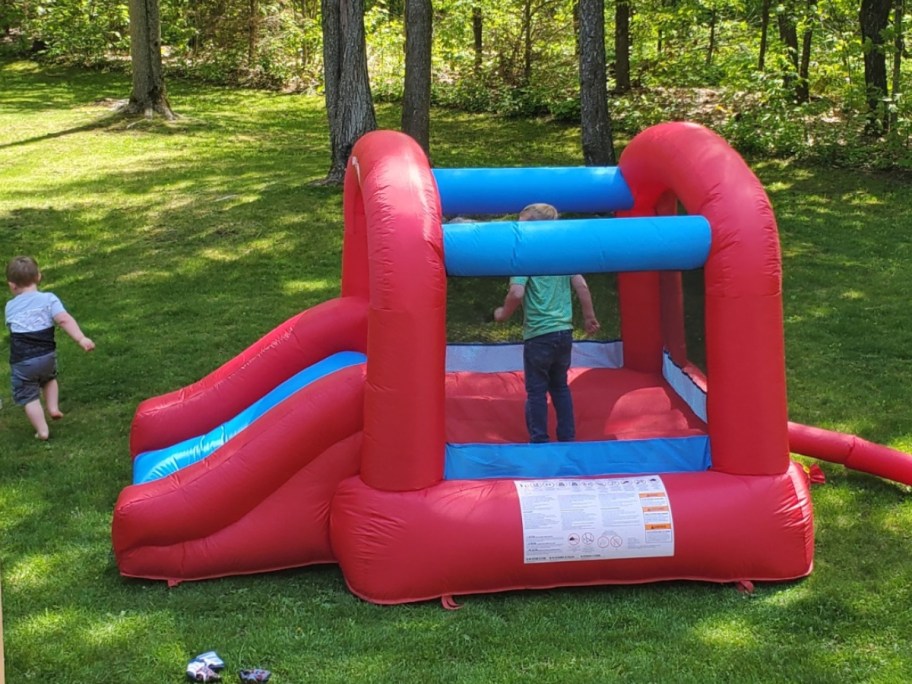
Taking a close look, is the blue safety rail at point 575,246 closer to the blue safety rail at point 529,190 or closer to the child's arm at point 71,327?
the blue safety rail at point 529,190

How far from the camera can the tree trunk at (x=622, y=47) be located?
15750 mm

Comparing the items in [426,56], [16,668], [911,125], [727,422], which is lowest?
[16,668]

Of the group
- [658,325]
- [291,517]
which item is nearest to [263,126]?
[658,325]

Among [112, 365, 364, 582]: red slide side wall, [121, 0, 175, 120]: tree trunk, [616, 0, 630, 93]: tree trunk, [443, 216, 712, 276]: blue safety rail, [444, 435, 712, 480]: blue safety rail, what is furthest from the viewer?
[616, 0, 630, 93]: tree trunk

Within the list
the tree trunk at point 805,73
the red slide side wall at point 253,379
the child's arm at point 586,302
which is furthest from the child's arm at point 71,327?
the tree trunk at point 805,73

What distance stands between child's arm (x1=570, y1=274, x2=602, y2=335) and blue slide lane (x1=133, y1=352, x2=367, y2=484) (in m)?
1.18

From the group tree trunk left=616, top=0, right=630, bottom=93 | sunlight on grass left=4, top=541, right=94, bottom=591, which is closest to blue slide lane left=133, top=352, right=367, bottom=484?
sunlight on grass left=4, top=541, right=94, bottom=591

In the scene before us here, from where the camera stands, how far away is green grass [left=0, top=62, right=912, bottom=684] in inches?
149

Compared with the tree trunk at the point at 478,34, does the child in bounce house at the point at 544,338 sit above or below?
below

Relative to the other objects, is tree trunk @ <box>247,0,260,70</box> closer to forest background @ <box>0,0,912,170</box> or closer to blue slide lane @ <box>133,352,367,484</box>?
forest background @ <box>0,0,912,170</box>

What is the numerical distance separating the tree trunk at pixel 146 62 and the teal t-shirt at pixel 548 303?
1194 centimetres

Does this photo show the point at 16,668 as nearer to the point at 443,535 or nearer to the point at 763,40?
the point at 443,535

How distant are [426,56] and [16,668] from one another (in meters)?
8.29

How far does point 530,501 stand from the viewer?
4258mm
